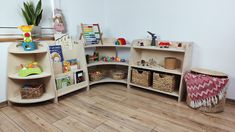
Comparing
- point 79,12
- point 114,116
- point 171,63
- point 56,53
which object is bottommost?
point 114,116

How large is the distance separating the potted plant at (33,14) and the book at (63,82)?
0.69 metres

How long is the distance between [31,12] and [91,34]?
0.90 m

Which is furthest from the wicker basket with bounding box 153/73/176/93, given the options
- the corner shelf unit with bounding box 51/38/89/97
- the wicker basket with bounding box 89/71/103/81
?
the corner shelf unit with bounding box 51/38/89/97

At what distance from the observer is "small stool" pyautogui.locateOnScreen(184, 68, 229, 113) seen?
5.59 feet

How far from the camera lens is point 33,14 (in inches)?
76.8

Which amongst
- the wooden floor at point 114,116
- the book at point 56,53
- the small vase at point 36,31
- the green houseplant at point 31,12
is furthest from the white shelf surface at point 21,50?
the wooden floor at point 114,116

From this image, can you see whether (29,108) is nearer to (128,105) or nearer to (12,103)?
(12,103)

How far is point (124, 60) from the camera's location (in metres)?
2.74

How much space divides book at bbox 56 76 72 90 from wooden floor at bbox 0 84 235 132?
0.19 meters

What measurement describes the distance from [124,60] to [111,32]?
25.7 inches

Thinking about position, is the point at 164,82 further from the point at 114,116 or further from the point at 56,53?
the point at 56,53

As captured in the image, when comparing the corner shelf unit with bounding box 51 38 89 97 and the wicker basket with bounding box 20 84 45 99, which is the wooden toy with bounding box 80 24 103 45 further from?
the wicker basket with bounding box 20 84 45 99

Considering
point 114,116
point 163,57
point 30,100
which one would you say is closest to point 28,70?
point 30,100

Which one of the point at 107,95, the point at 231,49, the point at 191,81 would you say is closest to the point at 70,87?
the point at 107,95
